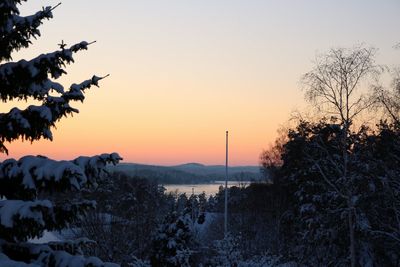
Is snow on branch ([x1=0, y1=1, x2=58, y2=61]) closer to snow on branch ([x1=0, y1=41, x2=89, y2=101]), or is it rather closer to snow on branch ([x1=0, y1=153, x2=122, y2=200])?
snow on branch ([x1=0, y1=41, x2=89, y2=101])

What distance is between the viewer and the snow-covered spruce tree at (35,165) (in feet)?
15.0

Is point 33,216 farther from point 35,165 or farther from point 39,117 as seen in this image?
point 39,117

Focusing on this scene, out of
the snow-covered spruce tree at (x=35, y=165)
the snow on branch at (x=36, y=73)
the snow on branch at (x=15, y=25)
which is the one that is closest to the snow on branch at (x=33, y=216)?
the snow-covered spruce tree at (x=35, y=165)

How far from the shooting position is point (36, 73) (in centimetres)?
530

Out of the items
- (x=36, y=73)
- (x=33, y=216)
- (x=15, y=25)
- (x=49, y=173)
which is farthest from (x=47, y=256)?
(x=15, y=25)

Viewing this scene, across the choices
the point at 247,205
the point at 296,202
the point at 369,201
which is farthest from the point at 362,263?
the point at 247,205

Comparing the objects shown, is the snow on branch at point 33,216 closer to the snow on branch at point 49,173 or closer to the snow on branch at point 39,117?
the snow on branch at point 49,173

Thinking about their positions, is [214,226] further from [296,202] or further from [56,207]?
[56,207]

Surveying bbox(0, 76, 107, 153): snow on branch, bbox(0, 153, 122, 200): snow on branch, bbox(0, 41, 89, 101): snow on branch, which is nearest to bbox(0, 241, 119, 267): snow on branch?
bbox(0, 153, 122, 200): snow on branch

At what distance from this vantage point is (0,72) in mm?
5324

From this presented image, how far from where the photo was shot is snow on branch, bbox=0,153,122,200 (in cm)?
460

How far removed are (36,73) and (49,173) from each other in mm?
1324

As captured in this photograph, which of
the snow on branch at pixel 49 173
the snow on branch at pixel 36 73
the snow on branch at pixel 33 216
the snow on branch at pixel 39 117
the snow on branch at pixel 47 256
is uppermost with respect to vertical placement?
the snow on branch at pixel 36 73

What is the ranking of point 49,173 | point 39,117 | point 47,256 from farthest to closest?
point 39,117 → point 47,256 → point 49,173
